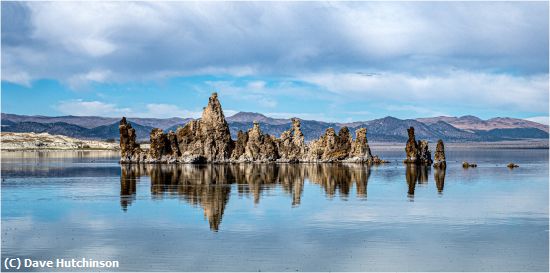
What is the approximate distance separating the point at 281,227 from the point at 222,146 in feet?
376

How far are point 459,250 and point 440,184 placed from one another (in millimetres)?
51639

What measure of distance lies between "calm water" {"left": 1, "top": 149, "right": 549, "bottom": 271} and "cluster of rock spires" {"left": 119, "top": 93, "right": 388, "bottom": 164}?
247 feet

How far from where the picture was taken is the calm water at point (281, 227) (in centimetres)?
3541

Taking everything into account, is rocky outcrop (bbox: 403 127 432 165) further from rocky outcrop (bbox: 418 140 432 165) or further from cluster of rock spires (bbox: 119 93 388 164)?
cluster of rock spires (bbox: 119 93 388 164)

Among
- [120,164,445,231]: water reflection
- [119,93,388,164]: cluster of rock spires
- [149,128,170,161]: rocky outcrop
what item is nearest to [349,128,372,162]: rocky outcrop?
[119,93,388,164]: cluster of rock spires

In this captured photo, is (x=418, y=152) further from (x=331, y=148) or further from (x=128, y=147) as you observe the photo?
(x=128, y=147)

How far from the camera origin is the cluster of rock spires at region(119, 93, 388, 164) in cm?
15650

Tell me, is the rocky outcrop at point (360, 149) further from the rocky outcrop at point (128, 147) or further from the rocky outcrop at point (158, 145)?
the rocky outcrop at point (128, 147)

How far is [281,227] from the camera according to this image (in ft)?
153

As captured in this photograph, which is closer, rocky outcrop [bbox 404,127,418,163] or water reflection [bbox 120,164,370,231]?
water reflection [bbox 120,164,370,231]

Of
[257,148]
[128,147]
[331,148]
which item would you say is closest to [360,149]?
[331,148]

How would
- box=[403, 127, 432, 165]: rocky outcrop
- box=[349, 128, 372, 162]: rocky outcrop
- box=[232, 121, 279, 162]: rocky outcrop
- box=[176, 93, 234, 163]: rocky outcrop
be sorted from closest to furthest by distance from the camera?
box=[403, 127, 432, 165]: rocky outcrop < box=[176, 93, 234, 163]: rocky outcrop < box=[349, 128, 372, 162]: rocky outcrop < box=[232, 121, 279, 162]: rocky outcrop

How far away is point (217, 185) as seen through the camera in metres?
83.4

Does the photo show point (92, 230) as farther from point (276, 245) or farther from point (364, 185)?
point (364, 185)
